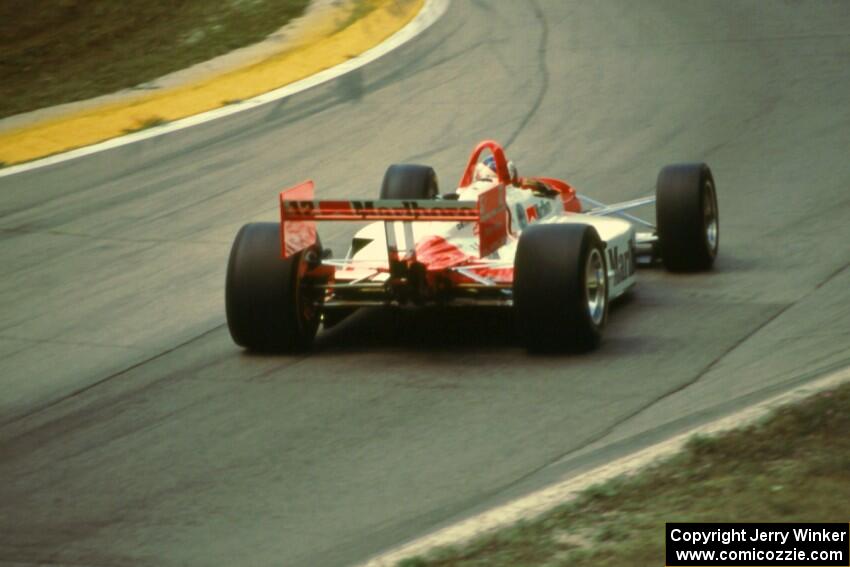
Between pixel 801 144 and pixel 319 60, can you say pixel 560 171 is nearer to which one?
pixel 801 144

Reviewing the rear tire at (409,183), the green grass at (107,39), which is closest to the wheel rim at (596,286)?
the rear tire at (409,183)

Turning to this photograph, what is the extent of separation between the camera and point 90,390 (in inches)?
375

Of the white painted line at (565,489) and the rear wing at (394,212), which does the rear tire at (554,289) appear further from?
the white painted line at (565,489)

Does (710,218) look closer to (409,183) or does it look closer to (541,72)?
(409,183)

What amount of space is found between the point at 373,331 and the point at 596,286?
159 cm

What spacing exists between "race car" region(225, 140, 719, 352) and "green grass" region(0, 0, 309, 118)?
10.6 metres

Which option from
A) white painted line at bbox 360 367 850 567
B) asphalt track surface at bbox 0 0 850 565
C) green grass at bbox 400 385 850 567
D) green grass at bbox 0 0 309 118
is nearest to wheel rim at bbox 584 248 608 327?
asphalt track surface at bbox 0 0 850 565

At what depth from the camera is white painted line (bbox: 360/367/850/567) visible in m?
6.23

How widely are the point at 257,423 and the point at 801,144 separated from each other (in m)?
9.42

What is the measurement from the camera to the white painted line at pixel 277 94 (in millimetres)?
17297

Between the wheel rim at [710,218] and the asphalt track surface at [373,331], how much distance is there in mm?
251

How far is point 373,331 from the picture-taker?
10.4 meters

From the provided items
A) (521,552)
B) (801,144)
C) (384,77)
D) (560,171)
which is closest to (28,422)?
(521,552)

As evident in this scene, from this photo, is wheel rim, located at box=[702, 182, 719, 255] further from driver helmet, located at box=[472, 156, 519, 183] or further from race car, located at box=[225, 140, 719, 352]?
driver helmet, located at box=[472, 156, 519, 183]
